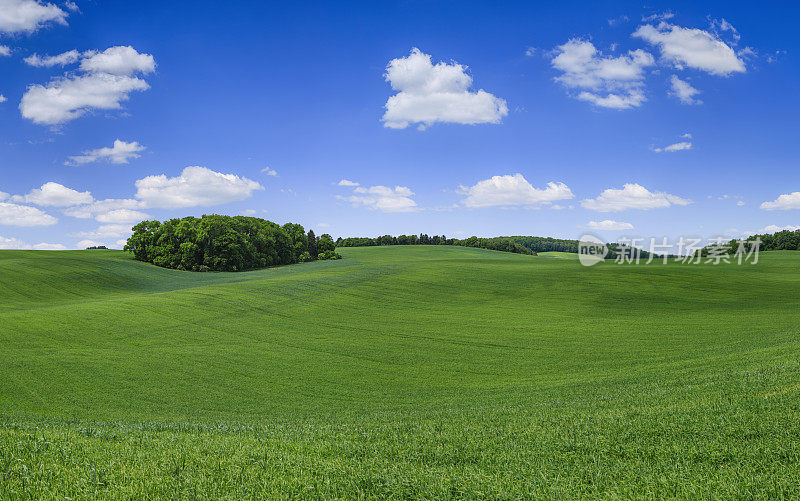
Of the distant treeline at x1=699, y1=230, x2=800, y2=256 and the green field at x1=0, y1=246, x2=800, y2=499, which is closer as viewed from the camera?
the green field at x1=0, y1=246, x2=800, y2=499

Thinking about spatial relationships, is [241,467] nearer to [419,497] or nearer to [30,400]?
[419,497]

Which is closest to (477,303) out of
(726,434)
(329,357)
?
(329,357)

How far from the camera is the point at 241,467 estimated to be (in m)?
5.39

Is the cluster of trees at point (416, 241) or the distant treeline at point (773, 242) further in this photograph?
the cluster of trees at point (416, 241)

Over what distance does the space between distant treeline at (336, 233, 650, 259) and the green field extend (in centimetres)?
7249

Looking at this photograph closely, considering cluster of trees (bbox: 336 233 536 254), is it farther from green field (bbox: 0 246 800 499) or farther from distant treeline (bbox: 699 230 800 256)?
green field (bbox: 0 246 800 499)

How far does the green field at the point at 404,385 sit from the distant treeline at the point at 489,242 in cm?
7249

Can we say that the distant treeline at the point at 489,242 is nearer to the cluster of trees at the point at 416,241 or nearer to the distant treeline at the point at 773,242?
the cluster of trees at the point at 416,241

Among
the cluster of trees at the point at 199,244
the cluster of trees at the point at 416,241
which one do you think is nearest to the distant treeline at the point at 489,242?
the cluster of trees at the point at 416,241

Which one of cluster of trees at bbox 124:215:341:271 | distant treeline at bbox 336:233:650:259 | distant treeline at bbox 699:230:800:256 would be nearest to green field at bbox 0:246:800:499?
cluster of trees at bbox 124:215:341:271

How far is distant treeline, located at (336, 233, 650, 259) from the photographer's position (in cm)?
12512

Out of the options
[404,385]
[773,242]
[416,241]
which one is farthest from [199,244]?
[773,242]

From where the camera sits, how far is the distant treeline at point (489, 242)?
4926 inches

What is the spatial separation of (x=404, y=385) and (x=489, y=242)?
375 feet
